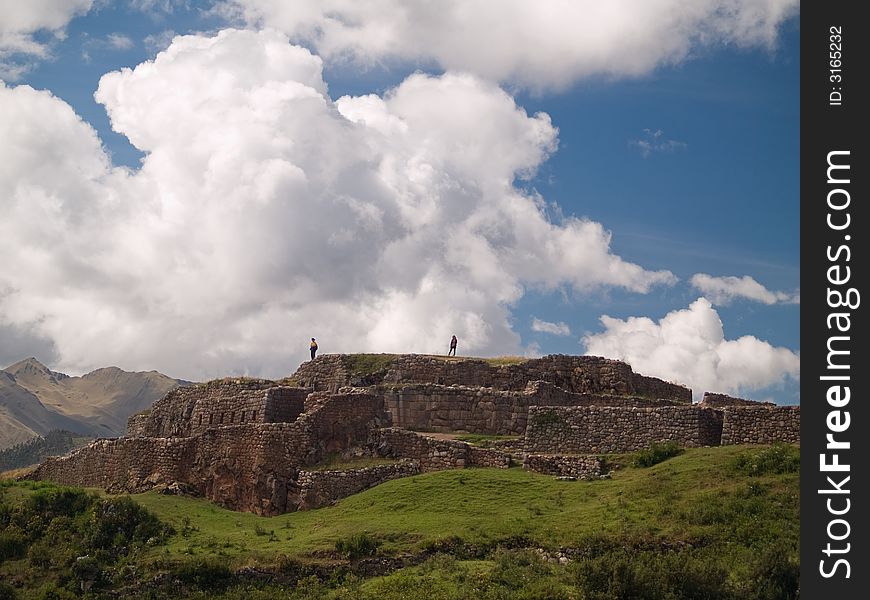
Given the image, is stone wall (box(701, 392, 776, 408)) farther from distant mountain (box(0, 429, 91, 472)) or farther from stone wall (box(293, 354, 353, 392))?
distant mountain (box(0, 429, 91, 472))

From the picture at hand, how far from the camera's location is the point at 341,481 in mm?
31891

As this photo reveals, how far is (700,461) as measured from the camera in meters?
28.5

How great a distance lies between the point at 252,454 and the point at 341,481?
4154 millimetres

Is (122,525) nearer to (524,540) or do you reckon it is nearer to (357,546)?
(357,546)

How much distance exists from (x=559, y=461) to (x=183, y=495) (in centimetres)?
1247

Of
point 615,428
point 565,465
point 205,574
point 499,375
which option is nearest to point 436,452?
point 565,465

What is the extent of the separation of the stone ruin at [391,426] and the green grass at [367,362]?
Result: 0.08 meters

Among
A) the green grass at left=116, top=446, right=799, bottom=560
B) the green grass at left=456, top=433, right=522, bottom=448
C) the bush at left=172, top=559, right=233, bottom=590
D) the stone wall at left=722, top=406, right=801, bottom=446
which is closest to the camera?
the green grass at left=116, top=446, right=799, bottom=560

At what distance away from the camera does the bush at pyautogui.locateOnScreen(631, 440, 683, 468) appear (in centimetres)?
3008

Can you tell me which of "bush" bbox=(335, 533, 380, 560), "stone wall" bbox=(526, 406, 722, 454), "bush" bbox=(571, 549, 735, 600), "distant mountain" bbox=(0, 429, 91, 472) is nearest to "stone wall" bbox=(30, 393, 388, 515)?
"stone wall" bbox=(526, 406, 722, 454)

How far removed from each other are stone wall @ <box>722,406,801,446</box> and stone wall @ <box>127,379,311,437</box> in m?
15.2

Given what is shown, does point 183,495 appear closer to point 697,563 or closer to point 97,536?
point 97,536

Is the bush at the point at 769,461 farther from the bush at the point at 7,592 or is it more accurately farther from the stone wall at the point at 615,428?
the bush at the point at 7,592
